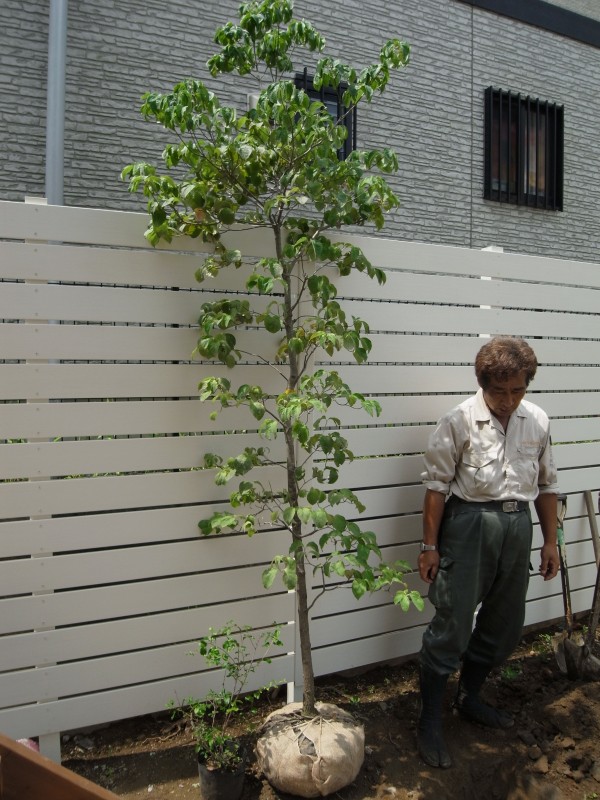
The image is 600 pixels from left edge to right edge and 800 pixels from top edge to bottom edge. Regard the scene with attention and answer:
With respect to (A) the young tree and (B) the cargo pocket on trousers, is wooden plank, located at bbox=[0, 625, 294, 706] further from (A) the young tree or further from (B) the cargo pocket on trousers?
(B) the cargo pocket on trousers

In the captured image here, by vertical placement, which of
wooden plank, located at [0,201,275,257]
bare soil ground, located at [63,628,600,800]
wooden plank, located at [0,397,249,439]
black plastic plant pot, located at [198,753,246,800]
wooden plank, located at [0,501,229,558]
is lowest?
bare soil ground, located at [63,628,600,800]

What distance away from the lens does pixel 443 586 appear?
10.1 ft

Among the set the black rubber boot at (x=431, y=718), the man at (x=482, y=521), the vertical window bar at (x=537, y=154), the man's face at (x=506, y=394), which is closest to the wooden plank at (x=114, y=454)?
the man at (x=482, y=521)

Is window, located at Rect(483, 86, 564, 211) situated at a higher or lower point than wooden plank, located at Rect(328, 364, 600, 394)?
higher

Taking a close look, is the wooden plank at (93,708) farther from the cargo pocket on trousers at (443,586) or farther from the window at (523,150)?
the window at (523,150)

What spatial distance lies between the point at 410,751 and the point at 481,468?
137 cm

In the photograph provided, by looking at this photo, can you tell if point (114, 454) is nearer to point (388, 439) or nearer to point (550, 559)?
point (388, 439)

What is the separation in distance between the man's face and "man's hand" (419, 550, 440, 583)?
74 cm

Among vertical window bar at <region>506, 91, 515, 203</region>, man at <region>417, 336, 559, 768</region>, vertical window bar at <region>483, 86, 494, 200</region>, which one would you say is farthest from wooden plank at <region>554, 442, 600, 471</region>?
vertical window bar at <region>506, 91, 515, 203</region>

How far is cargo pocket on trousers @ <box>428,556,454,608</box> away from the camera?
305 cm

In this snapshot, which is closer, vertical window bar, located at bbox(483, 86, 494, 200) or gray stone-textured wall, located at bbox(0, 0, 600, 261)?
gray stone-textured wall, located at bbox(0, 0, 600, 261)

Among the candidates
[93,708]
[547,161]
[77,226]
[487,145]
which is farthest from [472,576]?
[547,161]

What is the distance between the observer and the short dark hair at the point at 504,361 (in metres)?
2.96

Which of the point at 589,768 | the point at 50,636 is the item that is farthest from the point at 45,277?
the point at 589,768
